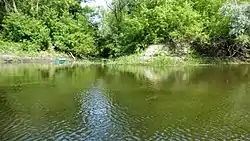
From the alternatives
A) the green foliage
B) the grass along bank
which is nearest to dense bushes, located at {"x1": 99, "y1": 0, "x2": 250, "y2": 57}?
the grass along bank

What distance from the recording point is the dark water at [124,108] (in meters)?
16.9

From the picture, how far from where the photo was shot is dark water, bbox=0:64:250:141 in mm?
16906

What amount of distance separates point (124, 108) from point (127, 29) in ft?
133

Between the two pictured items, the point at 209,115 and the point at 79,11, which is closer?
the point at 209,115

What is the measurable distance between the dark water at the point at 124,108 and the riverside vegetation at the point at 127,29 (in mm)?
18467

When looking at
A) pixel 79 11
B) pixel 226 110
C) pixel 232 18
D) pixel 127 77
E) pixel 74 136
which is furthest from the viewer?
pixel 79 11

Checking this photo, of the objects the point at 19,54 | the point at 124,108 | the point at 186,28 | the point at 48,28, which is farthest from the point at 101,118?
the point at 48,28

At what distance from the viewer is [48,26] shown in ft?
218

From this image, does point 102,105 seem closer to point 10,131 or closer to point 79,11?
point 10,131

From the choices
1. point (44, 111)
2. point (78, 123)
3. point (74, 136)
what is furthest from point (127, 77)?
point (74, 136)

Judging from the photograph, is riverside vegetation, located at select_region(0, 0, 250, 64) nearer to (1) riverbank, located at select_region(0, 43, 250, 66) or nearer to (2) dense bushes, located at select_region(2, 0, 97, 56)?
(2) dense bushes, located at select_region(2, 0, 97, 56)

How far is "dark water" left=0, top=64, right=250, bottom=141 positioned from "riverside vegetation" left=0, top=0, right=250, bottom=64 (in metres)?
18.5

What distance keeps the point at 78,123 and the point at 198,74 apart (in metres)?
24.1

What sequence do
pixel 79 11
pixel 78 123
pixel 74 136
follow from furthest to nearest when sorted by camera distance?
pixel 79 11 → pixel 78 123 → pixel 74 136
